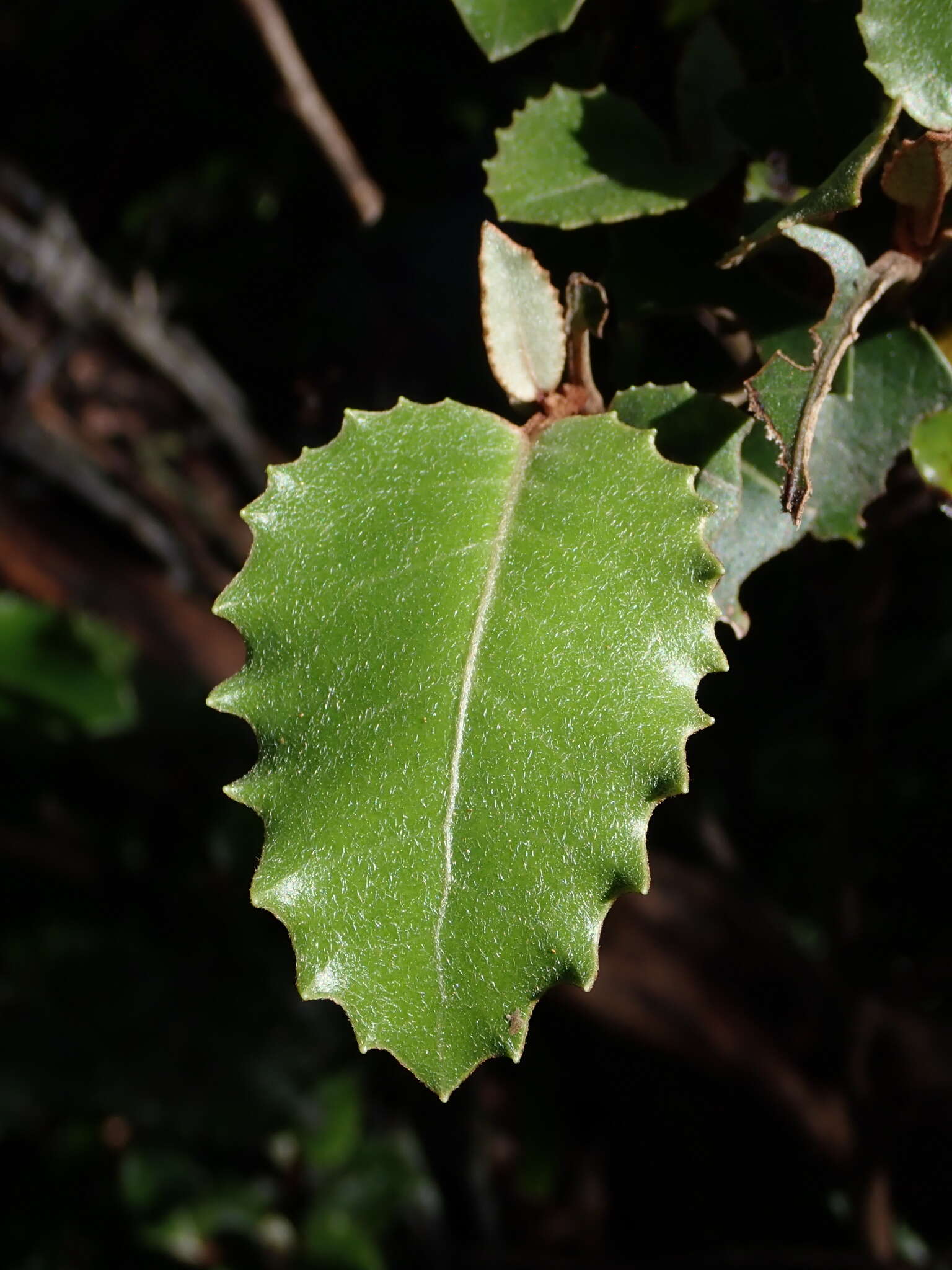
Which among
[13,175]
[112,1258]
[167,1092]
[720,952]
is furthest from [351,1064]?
[13,175]

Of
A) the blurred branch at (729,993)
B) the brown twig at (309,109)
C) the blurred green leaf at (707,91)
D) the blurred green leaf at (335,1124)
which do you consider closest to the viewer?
the blurred green leaf at (707,91)

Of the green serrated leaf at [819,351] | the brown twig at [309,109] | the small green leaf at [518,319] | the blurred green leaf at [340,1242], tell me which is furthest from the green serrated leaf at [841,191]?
the blurred green leaf at [340,1242]

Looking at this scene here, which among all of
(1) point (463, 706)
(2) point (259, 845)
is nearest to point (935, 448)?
(1) point (463, 706)

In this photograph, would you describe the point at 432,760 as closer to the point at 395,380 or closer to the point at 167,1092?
the point at 395,380

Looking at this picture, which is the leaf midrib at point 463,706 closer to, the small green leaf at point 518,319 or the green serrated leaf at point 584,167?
the small green leaf at point 518,319

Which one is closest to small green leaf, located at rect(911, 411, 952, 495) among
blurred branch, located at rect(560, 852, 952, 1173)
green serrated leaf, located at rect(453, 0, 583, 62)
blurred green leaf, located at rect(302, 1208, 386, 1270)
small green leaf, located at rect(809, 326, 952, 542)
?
small green leaf, located at rect(809, 326, 952, 542)

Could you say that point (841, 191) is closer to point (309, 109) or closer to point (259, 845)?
point (309, 109)

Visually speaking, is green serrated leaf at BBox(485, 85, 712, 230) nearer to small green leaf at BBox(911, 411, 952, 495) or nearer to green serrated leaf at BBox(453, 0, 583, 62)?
green serrated leaf at BBox(453, 0, 583, 62)

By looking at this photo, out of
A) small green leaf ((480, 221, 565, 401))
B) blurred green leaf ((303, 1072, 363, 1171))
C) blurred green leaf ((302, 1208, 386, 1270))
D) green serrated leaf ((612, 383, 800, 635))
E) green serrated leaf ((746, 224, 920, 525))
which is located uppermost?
small green leaf ((480, 221, 565, 401))
